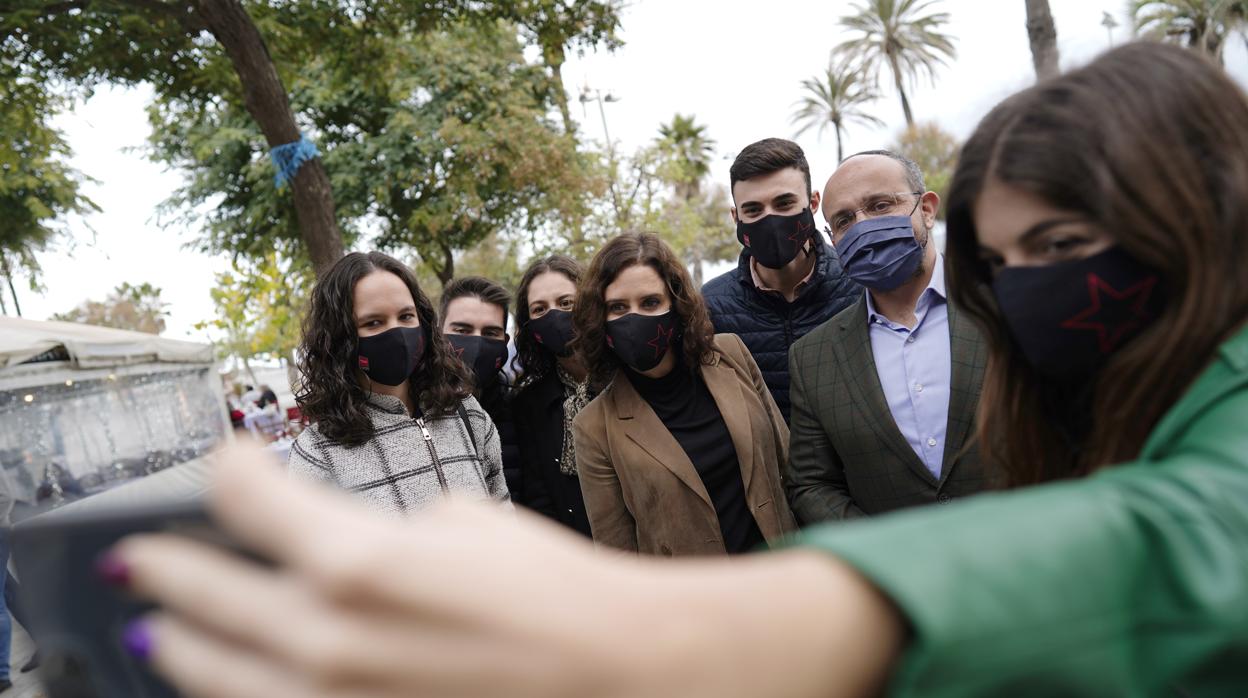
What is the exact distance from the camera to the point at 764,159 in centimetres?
348

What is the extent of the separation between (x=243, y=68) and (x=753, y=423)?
568 centimetres

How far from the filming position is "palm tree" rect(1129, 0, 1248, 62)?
21.0 meters

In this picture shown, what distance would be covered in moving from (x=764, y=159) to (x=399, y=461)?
7.03 ft

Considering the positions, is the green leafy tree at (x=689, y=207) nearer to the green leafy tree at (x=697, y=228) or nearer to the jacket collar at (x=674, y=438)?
the green leafy tree at (x=697, y=228)

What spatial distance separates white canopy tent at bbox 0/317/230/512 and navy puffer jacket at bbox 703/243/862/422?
7936mm

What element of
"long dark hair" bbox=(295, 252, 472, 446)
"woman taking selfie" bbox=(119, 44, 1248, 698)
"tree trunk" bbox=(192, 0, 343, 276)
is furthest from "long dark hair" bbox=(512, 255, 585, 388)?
"woman taking selfie" bbox=(119, 44, 1248, 698)

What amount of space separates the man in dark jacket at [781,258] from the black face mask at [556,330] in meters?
0.93

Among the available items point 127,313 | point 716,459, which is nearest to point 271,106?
point 716,459

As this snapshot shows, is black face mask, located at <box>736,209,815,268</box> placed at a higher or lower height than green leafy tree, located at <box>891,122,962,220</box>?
lower

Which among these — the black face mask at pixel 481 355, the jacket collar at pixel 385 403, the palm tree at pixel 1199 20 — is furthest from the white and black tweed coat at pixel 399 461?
the palm tree at pixel 1199 20

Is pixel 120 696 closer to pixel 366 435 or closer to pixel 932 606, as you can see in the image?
pixel 932 606

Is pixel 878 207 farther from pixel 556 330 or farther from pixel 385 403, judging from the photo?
pixel 385 403

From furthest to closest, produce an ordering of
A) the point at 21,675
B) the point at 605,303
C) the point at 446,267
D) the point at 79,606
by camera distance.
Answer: the point at 446,267 < the point at 21,675 < the point at 605,303 < the point at 79,606

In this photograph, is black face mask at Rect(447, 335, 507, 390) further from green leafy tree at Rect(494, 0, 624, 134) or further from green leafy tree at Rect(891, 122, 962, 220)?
green leafy tree at Rect(891, 122, 962, 220)
